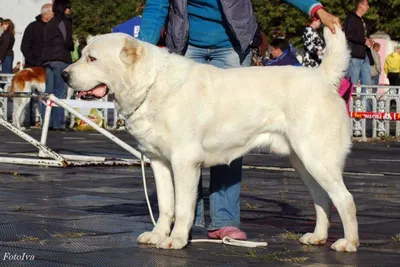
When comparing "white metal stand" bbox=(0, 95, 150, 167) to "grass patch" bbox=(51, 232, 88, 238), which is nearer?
"grass patch" bbox=(51, 232, 88, 238)

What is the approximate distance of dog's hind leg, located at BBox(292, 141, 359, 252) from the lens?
700 centimetres

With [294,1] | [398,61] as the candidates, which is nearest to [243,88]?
[294,1]

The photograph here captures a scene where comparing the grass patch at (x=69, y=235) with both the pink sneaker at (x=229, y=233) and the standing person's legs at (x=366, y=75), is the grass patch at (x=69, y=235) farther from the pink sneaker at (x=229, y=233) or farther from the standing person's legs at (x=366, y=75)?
the standing person's legs at (x=366, y=75)

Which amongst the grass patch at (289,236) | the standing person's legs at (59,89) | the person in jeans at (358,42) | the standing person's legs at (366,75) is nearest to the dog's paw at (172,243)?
the grass patch at (289,236)

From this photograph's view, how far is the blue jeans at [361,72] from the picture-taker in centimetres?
1917

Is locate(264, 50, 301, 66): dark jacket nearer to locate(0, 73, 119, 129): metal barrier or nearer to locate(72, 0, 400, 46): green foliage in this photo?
locate(0, 73, 119, 129): metal barrier

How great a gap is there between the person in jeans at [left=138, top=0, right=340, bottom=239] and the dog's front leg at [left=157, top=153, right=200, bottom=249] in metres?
0.52

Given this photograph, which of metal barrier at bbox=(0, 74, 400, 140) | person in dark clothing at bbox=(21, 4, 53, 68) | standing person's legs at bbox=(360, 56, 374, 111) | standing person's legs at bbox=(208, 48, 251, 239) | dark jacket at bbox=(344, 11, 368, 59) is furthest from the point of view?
person in dark clothing at bbox=(21, 4, 53, 68)

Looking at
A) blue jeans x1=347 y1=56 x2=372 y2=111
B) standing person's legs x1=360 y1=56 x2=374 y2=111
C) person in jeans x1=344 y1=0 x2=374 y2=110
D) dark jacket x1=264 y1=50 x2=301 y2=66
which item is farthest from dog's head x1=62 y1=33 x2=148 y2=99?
standing person's legs x1=360 y1=56 x2=374 y2=111

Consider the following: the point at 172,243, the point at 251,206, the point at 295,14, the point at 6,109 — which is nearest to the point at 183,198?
the point at 172,243

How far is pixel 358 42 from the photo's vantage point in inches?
725

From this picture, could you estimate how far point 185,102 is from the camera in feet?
22.6

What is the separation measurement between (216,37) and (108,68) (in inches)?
41.0

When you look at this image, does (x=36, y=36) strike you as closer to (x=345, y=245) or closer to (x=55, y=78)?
(x=55, y=78)
